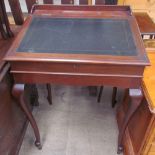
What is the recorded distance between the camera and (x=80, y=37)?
3.49ft

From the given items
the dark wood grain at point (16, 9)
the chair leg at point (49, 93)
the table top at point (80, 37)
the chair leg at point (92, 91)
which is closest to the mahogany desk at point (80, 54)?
the table top at point (80, 37)

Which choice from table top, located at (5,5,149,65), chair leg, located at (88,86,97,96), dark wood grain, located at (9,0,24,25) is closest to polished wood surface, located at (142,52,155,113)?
table top, located at (5,5,149,65)

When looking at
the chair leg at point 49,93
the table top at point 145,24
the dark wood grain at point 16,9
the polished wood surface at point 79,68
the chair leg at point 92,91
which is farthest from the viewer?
the chair leg at point 92,91

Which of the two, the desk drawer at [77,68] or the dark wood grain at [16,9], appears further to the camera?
the dark wood grain at [16,9]

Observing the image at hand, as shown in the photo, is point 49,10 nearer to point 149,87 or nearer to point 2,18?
point 2,18

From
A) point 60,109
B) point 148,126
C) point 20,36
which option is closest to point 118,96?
point 60,109

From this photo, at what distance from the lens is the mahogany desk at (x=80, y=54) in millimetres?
923

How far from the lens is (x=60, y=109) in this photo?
171 centimetres

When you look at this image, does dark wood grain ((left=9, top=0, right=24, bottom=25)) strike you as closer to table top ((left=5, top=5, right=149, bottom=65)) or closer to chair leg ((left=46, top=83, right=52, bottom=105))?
table top ((left=5, top=5, right=149, bottom=65))

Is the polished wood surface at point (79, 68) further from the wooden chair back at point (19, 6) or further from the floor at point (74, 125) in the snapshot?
the floor at point (74, 125)

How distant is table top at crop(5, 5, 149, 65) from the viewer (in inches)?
36.6

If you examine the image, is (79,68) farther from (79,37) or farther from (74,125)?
(74,125)

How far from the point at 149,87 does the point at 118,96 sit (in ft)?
2.60

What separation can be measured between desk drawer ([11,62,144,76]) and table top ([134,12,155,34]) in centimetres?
66
